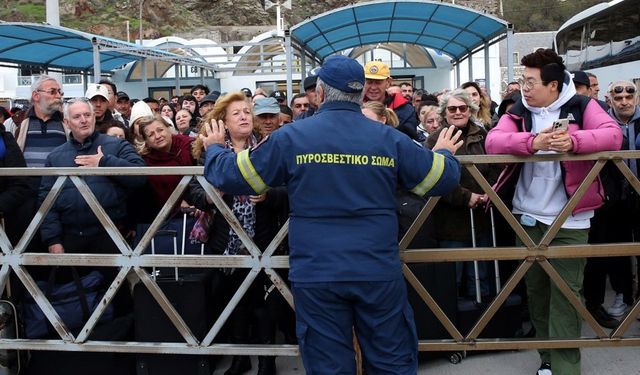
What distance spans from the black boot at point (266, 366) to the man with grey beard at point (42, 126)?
7.07 ft

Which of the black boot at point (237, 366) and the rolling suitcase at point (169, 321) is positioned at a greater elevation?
A: the rolling suitcase at point (169, 321)

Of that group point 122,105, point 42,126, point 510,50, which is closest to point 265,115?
point 42,126

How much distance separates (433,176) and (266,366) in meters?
1.79

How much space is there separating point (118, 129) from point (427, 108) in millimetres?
2917

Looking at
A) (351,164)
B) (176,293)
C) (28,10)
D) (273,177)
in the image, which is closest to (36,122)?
(176,293)

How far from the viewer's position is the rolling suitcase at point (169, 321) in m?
3.59

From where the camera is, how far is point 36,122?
4.55 m

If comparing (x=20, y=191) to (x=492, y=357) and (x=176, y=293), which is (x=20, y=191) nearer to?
(x=176, y=293)

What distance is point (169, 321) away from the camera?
3.59 metres

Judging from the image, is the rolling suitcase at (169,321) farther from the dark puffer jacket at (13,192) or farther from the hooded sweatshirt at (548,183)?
the hooded sweatshirt at (548,183)

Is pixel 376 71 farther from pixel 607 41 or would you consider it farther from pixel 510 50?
pixel 607 41

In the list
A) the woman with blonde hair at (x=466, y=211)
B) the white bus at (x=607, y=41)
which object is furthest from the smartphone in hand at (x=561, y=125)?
the white bus at (x=607, y=41)

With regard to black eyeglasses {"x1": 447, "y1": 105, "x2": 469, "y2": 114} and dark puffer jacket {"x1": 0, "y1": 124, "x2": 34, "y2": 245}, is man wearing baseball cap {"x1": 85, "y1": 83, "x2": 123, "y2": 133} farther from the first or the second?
black eyeglasses {"x1": 447, "y1": 105, "x2": 469, "y2": 114}

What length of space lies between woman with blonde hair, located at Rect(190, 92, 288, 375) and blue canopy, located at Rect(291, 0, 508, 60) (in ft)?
23.0
